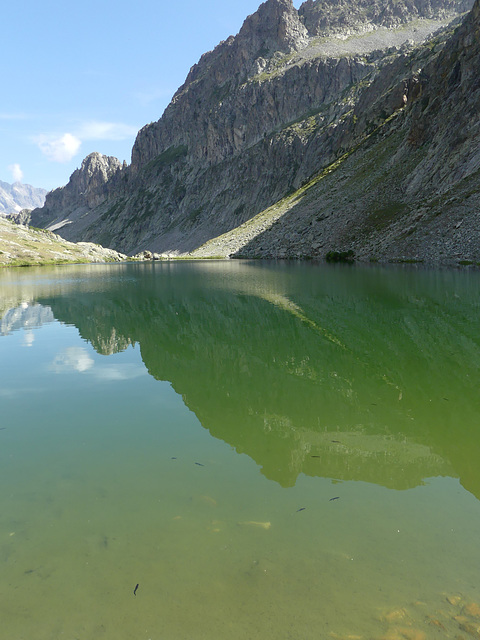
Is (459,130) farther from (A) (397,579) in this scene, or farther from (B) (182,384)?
(A) (397,579)

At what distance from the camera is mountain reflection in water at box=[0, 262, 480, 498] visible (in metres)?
9.05

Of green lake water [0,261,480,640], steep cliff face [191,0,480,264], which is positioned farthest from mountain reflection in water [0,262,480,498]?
steep cliff face [191,0,480,264]

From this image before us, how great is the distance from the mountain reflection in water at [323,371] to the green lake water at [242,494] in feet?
0.29

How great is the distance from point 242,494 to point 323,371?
890 centimetres

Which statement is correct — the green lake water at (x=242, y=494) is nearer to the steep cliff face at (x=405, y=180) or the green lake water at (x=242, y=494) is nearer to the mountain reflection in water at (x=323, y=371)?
the mountain reflection in water at (x=323, y=371)

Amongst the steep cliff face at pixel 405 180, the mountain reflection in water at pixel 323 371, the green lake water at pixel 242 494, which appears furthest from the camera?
the steep cliff face at pixel 405 180

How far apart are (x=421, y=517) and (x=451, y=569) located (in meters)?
1.21

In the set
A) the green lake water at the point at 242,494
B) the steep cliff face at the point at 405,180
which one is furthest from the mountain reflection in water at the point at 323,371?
the steep cliff face at the point at 405,180

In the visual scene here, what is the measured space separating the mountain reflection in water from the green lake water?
0.09 m

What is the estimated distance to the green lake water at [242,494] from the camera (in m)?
4.86

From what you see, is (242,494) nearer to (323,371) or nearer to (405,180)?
(323,371)

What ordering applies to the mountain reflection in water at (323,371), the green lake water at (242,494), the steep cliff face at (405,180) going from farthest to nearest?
1. the steep cliff face at (405,180)
2. the mountain reflection in water at (323,371)
3. the green lake water at (242,494)

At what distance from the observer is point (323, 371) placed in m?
15.6

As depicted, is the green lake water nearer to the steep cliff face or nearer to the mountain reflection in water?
the mountain reflection in water
